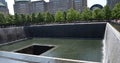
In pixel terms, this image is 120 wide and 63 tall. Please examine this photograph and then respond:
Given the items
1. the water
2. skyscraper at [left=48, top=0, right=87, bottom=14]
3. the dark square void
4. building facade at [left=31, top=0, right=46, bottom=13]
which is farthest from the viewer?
building facade at [left=31, top=0, right=46, bottom=13]

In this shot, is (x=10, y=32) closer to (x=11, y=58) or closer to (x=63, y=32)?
(x=63, y=32)

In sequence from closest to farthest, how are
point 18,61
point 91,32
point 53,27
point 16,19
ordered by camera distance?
point 18,61
point 91,32
point 53,27
point 16,19

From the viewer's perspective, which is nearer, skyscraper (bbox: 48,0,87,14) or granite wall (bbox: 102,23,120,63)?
granite wall (bbox: 102,23,120,63)

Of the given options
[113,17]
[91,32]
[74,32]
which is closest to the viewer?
[91,32]

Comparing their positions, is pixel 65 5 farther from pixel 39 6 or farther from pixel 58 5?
pixel 39 6

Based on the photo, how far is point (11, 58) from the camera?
9.18 meters

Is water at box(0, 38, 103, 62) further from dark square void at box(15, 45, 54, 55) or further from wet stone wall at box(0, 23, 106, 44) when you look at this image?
wet stone wall at box(0, 23, 106, 44)

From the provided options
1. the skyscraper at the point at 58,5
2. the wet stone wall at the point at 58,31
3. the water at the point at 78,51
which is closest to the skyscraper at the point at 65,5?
the skyscraper at the point at 58,5

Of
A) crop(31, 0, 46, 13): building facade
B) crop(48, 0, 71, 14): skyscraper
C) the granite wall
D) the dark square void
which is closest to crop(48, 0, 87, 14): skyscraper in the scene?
crop(48, 0, 71, 14): skyscraper

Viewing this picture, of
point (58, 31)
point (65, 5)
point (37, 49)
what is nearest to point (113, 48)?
point (37, 49)

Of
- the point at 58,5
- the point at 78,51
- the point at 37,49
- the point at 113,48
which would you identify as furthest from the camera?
the point at 58,5

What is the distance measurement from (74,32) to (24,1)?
66.7m

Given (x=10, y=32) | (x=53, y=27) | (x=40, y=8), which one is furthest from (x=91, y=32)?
(x=40, y=8)

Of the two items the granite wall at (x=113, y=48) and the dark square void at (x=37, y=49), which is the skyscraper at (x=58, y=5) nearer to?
the dark square void at (x=37, y=49)
